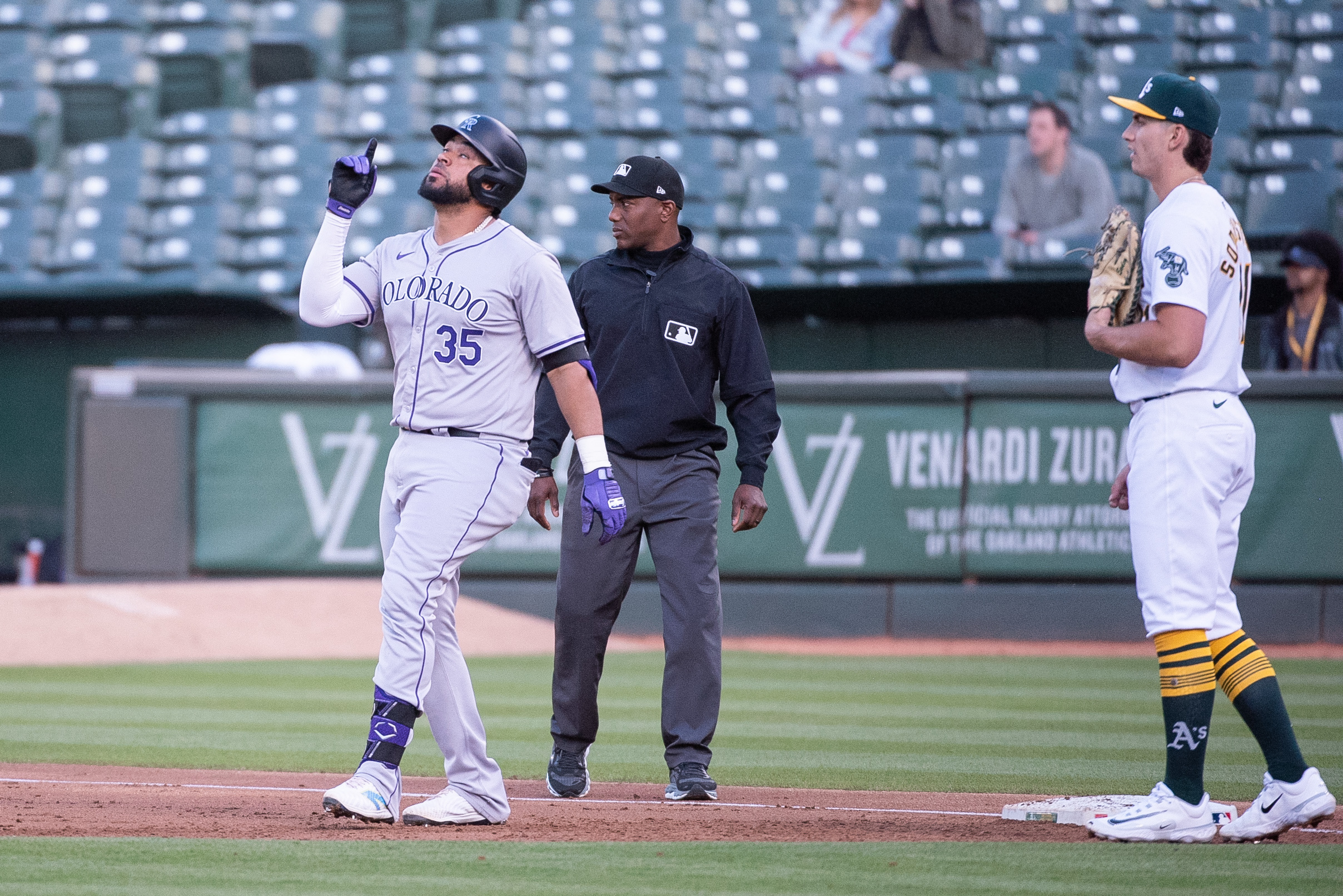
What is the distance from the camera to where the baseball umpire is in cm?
537

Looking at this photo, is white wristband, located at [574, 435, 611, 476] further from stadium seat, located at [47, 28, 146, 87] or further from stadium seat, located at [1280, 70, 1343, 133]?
stadium seat, located at [47, 28, 146, 87]

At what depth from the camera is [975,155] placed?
16.3 m

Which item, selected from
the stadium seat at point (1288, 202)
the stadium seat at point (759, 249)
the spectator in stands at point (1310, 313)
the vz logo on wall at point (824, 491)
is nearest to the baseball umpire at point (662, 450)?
the vz logo on wall at point (824, 491)

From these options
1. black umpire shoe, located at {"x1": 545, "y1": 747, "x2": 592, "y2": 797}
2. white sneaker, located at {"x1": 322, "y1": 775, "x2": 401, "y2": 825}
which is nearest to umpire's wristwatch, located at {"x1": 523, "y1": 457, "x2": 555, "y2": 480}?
black umpire shoe, located at {"x1": 545, "y1": 747, "x2": 592, "y2": 797}

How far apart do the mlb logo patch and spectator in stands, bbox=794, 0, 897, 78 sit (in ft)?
40.3

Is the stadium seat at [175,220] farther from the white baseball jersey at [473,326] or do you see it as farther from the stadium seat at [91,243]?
the white baseball jersey at [473,326]

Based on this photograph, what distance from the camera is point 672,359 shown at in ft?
17.9

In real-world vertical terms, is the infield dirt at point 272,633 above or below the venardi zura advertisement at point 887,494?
below

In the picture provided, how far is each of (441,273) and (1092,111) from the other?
12950 millimetres

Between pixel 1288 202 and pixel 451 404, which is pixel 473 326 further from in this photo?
pixel 1288 202

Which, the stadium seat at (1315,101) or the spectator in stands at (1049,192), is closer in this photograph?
the spectator in stands at (1049,192)

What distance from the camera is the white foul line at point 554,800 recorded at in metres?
4.95

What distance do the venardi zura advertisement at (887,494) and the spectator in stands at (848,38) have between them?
626 cm

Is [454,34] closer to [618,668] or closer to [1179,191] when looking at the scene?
[618,668]
